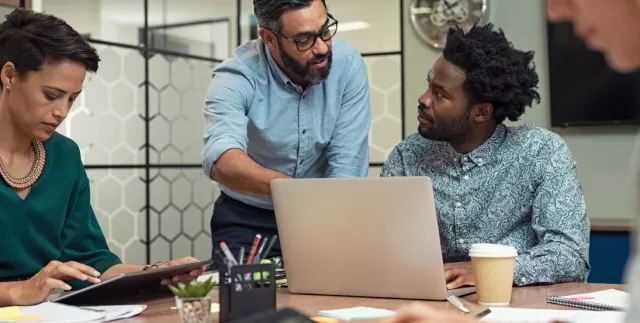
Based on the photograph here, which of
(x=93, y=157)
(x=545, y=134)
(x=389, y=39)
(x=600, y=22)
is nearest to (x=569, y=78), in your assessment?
(x=389, y=39)

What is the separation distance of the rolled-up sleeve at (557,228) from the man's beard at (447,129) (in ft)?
0.71

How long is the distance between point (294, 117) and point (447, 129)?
0.51m

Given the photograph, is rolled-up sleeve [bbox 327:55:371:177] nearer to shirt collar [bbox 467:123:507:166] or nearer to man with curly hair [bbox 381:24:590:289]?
man with curly hair [bbox 381:24:590:289]

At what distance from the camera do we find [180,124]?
14.5 feet

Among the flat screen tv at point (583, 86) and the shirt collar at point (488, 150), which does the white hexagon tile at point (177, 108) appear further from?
the shirt collar at point (488, 150)

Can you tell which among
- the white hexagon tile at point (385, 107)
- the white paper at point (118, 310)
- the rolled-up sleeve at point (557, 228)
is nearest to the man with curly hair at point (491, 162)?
the rolled-up sleeve at point (557, 228)

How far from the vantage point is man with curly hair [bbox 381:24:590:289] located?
1.95 meters

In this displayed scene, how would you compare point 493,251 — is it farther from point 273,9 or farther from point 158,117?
point 158,117

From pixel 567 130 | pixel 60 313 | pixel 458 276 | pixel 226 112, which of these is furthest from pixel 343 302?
pixel 567 130

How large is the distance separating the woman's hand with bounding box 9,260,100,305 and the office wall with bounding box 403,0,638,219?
276 cm

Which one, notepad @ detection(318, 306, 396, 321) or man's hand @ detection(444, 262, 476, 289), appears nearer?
notepad @ detection(318, 306, 396, 321)

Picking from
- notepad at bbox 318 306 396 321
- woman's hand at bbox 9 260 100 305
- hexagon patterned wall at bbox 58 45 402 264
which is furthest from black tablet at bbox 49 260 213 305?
hexagon patterned wall at bbox 58 45 402 264

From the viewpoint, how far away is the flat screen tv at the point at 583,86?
385 cm

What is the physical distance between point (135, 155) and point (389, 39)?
4.90ft
